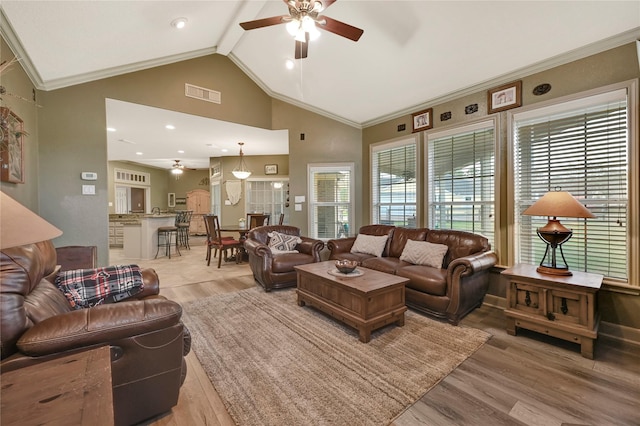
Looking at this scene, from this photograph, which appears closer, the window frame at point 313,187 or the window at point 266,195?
the window frame at point 313,187

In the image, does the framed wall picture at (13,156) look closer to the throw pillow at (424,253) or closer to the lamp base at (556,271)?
the throw pillow at (424,253)

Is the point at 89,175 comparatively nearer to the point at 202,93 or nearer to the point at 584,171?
the point at 202,93

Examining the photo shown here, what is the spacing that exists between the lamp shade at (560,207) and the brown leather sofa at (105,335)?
3.02 metres

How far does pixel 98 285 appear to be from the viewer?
6.43 ft

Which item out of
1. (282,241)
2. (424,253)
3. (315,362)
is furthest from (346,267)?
(282,241)

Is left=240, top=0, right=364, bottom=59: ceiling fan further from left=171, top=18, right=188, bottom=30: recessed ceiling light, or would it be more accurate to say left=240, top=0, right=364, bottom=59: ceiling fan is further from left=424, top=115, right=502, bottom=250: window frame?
left=424, top=115, right=502, bottom=250: window frame

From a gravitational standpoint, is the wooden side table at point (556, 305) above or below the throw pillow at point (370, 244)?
below

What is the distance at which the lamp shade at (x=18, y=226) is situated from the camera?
0.79m

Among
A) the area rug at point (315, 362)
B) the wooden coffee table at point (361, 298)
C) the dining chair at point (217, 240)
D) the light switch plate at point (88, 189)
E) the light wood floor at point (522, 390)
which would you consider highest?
the light switch plate at point (88, 189)

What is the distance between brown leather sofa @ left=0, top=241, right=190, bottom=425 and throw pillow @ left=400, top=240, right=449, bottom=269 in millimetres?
2784

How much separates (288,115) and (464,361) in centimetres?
487

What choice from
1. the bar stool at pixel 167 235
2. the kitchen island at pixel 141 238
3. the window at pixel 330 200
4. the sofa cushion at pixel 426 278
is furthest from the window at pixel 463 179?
the kitchen island at pixel 141 238

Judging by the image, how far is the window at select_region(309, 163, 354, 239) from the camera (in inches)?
212

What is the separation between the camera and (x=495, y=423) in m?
1.59
